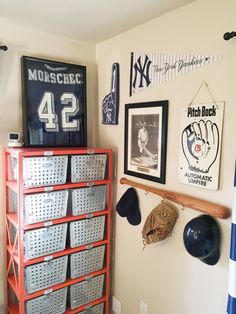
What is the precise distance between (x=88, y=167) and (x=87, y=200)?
247 millimetres

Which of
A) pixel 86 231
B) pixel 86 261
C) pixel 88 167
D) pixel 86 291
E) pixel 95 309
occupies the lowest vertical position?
pixel 95 309

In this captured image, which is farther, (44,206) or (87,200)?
(87,200)

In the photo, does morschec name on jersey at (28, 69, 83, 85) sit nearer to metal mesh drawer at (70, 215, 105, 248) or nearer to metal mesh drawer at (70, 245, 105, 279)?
metal mesh drawer at (70, 215, 105, 248)

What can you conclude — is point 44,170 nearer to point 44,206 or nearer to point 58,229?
point 44,206

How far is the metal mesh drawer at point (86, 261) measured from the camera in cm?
199

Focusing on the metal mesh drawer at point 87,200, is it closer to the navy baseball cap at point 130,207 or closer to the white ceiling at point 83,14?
the navy baseball cap at point 130,207

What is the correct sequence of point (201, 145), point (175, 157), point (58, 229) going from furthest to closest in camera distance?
point (58, 229)
point (175, 157)
point (201, 145)

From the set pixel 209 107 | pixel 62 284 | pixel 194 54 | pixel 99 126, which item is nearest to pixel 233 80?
pixel 209 107

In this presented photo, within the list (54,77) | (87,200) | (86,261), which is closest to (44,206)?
(87,200)

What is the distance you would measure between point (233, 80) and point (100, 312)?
1984 mm

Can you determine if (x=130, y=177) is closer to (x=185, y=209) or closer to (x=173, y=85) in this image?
(x=185, y=209)

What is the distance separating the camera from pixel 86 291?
208 cm

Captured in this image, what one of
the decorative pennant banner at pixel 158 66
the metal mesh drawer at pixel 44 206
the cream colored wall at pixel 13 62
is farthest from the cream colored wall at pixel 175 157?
the metal mesh drawer at pixel 44 206

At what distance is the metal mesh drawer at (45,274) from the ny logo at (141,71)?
1.34 metres
